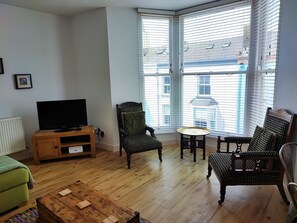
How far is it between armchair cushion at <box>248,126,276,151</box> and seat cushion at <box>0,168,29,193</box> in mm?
2618

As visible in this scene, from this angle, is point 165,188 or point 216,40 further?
point 216,40

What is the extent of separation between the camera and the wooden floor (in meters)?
2.15

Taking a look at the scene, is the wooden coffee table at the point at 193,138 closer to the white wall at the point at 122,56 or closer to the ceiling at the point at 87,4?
the white wall at the point at 122,56

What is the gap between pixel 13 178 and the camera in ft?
7.31

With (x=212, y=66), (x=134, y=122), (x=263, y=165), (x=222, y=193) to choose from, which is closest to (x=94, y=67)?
(x=134, y=122)

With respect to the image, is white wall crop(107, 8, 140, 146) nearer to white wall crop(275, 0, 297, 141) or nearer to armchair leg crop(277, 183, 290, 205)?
white wall crop(275, 0, 297, 141)

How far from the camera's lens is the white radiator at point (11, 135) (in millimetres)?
3275

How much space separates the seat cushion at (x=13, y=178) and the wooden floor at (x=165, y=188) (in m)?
0.30

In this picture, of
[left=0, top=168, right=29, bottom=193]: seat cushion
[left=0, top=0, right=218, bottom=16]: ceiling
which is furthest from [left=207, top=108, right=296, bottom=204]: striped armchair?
[left=0, top=0, right=218, bottom=16]: ceiling

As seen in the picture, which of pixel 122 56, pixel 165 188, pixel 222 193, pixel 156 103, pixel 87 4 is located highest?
pixel 87 4

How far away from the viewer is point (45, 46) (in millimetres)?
3869

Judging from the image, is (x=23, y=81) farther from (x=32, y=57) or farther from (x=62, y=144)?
(x=62, y=144)

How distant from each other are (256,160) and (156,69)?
2.45 meters

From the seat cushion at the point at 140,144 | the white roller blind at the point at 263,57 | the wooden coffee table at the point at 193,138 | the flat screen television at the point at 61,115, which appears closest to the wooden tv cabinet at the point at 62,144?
the flat screen television at the point at 61,115
